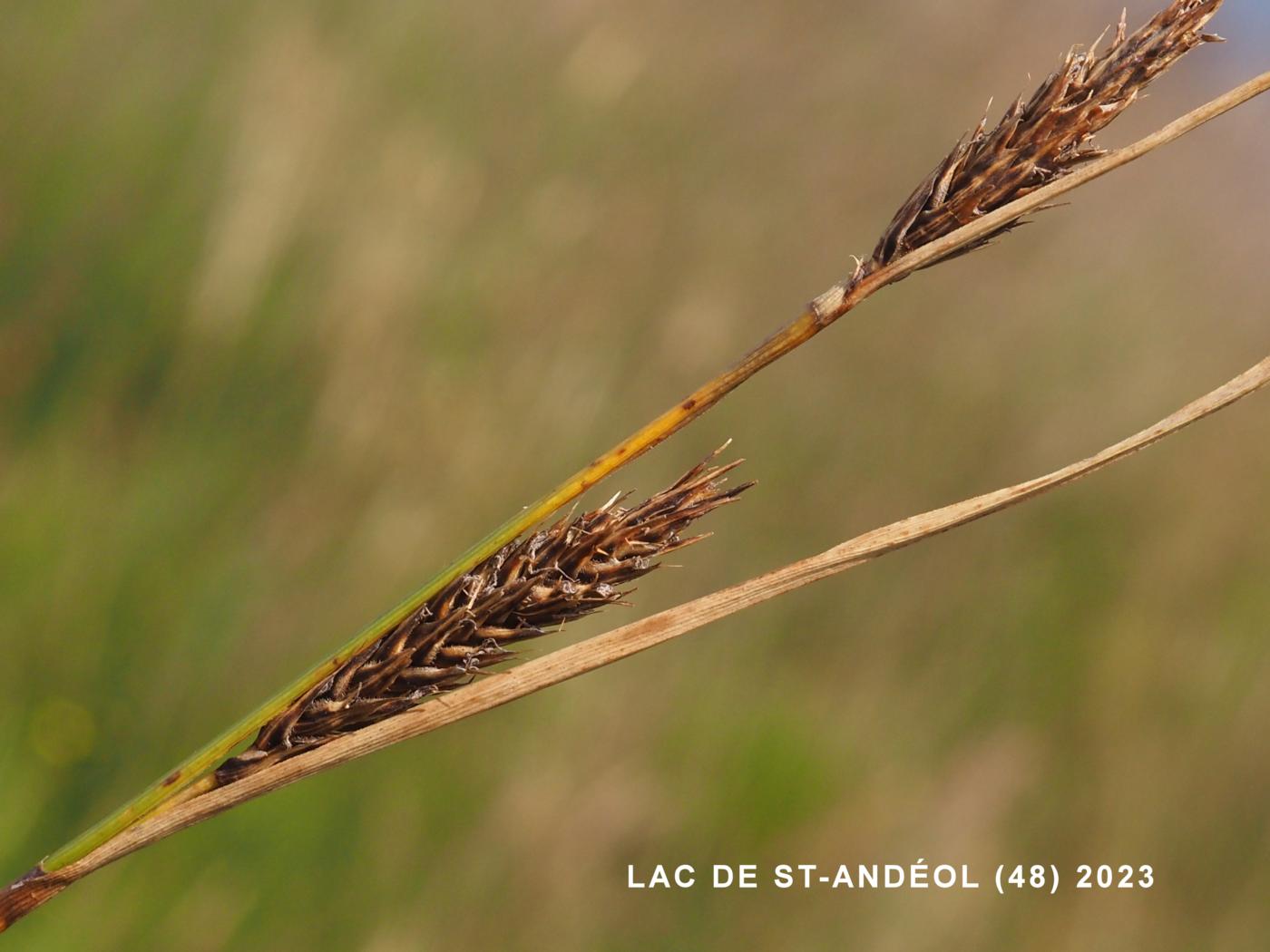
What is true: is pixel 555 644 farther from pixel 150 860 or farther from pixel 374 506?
pixel 150 860

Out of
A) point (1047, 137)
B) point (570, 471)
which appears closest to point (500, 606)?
point (1047, 137)

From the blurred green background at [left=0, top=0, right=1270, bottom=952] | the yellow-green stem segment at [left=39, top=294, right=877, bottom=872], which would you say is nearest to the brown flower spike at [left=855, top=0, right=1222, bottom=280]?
the yellow-green stem segment at [left=39, top=294, right=877, bottom=872]

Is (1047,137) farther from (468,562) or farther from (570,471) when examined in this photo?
(570,471)

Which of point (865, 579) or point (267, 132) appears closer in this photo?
point (267, 132)

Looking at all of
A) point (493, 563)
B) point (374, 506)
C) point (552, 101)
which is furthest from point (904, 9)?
point (493, 563)

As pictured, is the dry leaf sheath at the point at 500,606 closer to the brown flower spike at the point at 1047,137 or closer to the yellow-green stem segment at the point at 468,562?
the yellow-green stem segment at the point at 468,562

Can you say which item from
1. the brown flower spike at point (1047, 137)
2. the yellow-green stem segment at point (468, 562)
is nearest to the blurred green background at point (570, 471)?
the yellow-green stem segment at point (468, 562)
